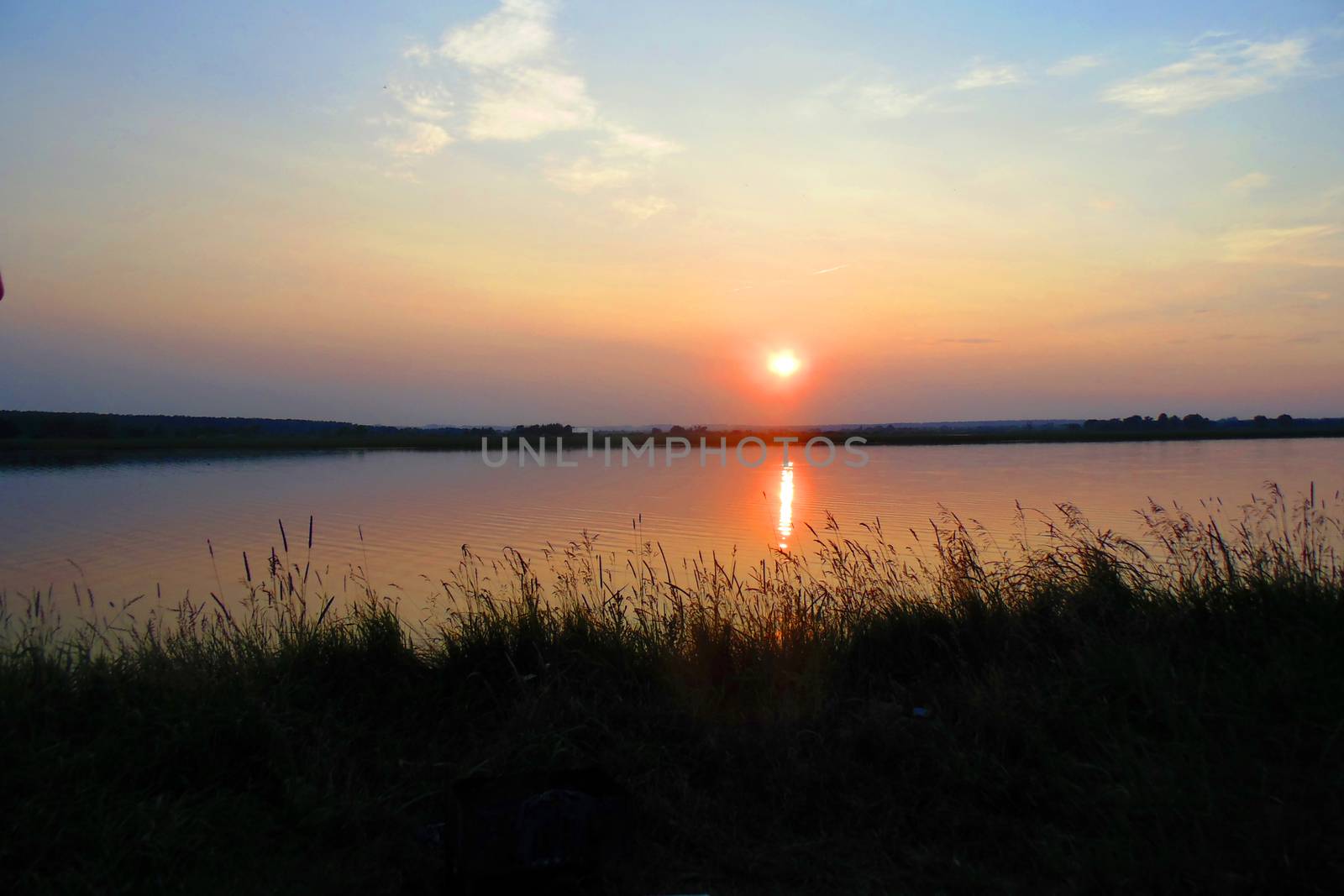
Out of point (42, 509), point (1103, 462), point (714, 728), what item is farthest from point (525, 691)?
point (1103, 462)

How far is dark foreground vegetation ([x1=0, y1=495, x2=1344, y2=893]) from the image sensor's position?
10.9ft

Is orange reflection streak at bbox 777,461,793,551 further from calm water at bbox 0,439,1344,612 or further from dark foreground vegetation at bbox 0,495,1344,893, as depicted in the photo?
dark foreground vegetation at bbox 0,495,1344,893

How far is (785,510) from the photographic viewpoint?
21328 mm

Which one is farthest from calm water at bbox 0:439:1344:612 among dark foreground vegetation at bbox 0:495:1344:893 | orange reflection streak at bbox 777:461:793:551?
dark foreground vegetation at bbox 0:495:1344:893

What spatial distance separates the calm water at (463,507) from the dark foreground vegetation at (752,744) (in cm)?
516

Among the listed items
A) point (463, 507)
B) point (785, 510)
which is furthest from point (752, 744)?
point (463, 507)

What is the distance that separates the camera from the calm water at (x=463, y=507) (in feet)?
44.8

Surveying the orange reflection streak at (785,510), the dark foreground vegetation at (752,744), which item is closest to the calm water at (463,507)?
the orange reflection streak at (785,510)

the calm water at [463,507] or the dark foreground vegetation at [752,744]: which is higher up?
the dark foreground vegetation at [752,744]

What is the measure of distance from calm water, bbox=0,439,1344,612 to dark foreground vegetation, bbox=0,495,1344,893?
16.9 feet

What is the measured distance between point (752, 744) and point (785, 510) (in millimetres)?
17219

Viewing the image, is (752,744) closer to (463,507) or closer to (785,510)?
(785,510)

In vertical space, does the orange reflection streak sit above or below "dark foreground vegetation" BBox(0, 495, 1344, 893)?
below

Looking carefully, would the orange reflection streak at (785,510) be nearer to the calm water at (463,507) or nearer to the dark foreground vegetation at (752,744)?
the calm water at (463,507)
